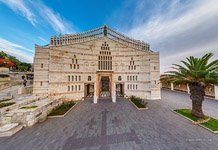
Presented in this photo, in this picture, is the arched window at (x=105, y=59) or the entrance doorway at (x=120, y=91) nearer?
the arched window at (x=105, y=59)

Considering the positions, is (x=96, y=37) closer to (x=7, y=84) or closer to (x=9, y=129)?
(x=9, y=129)

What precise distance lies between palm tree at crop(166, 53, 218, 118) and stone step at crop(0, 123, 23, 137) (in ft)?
53.1

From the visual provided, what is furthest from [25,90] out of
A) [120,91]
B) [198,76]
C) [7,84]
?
[198,76]

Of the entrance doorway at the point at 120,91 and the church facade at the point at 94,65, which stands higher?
the church facade at the point at 94,65

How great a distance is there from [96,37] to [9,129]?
62.5 ft

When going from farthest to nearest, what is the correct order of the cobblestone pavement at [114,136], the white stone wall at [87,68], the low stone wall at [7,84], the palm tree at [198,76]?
1. the low stone wall at [7,84]
2. the white stone wall at [87,68]
3. the palm tree at [198,76]
4. the cobblestone pavement at [114,136]

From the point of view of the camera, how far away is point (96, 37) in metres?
20.4

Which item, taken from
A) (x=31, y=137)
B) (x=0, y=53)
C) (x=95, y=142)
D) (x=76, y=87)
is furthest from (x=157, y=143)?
(x=0, y=53)

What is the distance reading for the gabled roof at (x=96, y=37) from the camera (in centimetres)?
1775

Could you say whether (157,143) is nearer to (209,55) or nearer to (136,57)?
(209,55)

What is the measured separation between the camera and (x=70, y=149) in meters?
5.79

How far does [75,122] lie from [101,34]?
59.8ft

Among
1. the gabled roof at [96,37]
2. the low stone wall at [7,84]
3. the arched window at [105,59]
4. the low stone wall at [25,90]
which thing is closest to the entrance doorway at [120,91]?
the arched window at [105,59]

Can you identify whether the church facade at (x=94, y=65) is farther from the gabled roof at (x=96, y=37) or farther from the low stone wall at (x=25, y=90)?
the low stone wall at (x=25, y=90)
